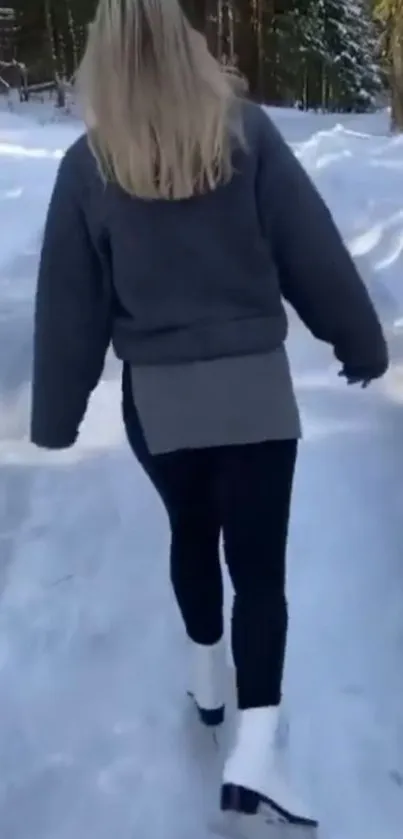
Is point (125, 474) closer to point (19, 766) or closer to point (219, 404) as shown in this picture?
point (19, 766)

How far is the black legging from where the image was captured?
2.94m

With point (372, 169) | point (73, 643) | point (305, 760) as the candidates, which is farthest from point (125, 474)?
point (372, 169)

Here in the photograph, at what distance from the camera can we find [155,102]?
267 centimetres

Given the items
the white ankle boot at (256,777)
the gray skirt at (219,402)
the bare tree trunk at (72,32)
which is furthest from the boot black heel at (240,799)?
the bare tree trunk at (72,32)

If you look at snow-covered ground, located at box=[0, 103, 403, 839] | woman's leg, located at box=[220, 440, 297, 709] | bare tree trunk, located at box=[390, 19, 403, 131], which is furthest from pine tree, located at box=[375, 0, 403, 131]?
woman's leg, located at box=[220, 440, 297, 709]

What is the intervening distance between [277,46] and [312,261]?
36702 mm

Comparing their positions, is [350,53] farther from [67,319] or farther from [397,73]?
[67,319]

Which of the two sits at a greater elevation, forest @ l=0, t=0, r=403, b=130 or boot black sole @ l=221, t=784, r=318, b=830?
boot black sole @ l=221, t=784, r=318, b=830

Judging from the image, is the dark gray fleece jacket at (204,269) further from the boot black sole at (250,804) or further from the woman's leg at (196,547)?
the boot black sole at (250,804)

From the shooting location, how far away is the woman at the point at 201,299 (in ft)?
8.79

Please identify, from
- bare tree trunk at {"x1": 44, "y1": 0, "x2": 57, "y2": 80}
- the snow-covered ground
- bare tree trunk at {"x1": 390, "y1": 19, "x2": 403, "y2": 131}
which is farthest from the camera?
bare tree trunk at {"x1": 44, "y1": 0, "x2": 57, "y2": 80}

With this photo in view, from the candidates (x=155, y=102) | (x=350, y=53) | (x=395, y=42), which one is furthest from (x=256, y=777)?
(x=350, y=53)

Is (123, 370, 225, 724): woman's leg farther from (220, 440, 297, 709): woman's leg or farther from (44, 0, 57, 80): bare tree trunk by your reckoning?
(44, 0, 57, 80): bare tree trunk

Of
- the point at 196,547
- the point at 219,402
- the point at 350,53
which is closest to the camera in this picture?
the point at 219,402
